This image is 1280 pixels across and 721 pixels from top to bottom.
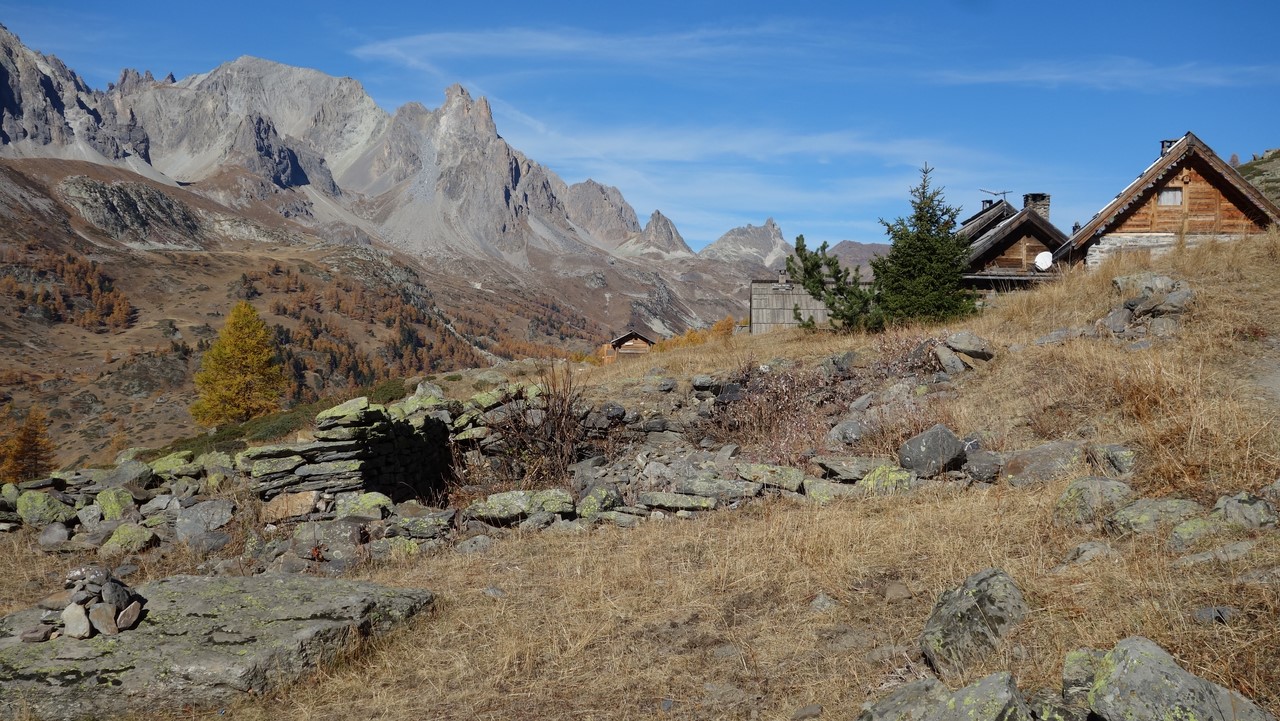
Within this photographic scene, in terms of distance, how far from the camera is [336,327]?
167 m

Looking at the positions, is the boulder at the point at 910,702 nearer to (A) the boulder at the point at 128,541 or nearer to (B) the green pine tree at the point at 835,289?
(A) the boulder at the point at 128,541

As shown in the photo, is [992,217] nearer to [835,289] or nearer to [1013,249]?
[1013,249]

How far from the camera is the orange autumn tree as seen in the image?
5078 centimetres

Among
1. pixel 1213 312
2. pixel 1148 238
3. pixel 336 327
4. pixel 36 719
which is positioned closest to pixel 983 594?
pixel 36 719

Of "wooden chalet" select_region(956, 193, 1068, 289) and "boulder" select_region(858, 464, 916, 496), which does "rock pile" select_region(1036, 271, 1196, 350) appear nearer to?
→ "boulder" select_region(858, 464, 916, 496)

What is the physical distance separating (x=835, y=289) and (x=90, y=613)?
19.1 metres

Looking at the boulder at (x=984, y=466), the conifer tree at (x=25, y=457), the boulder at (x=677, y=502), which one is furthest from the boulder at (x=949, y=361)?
the conifer tree at (x=25, y=457)

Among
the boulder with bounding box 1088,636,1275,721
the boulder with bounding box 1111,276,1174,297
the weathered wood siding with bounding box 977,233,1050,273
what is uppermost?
the weathered wood siding with bounding box 977,233,1050,273

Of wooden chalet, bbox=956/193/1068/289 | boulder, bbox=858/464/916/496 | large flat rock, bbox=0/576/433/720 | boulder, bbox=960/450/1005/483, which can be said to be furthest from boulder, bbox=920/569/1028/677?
wooden chalet, bbox=956/193/1068/289

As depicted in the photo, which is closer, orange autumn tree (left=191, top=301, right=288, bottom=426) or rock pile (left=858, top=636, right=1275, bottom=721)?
rock pile (left=858, top=636, right=1275, bottom=721)

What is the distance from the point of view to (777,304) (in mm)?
35094

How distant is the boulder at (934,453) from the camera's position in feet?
29.9

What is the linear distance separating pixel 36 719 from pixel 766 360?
15.5 m

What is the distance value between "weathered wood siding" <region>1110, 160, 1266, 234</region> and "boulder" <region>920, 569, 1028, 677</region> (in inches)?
1059
